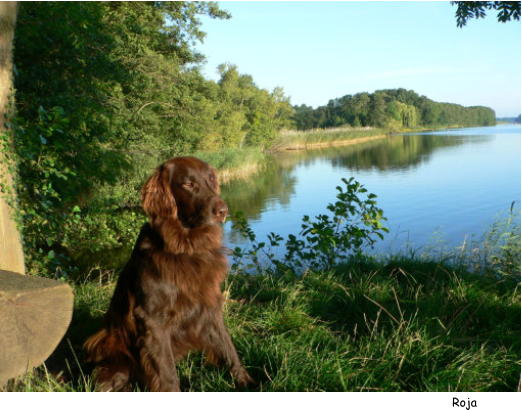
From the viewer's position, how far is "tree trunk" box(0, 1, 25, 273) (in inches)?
154

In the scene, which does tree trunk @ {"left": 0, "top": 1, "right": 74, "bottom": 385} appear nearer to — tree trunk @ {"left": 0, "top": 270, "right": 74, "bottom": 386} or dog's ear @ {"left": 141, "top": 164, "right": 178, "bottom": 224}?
tree trunk @ {"left": 0, "top": 270, "right": 74, "bottom": 386}

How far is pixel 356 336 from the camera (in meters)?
3.30

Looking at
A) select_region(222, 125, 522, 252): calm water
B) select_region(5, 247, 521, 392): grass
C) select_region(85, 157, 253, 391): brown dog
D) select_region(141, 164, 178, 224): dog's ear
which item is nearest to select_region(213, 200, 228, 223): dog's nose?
select_region(85, 157, 253, 391): brown dog

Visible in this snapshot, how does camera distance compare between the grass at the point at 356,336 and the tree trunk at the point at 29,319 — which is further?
the grass at the point at 356,336

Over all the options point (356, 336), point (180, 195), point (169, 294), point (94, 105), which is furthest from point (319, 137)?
point (169, 294)

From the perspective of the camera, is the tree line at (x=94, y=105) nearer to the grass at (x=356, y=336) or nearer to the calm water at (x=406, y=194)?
the grass at (x=356, y=336)

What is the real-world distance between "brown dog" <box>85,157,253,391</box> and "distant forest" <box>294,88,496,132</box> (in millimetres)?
14025

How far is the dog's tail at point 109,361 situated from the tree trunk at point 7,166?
2083 millimetres

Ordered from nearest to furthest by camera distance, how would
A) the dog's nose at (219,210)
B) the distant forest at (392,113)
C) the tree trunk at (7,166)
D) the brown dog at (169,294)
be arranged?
the brown dog at (169,294)
the dog's nose at (219,210)
the tree trunk at (7,166)
the distant forest at (392,113)

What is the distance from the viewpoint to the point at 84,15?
6371 mm

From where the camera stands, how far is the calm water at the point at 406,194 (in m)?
10.5

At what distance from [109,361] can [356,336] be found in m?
1.85

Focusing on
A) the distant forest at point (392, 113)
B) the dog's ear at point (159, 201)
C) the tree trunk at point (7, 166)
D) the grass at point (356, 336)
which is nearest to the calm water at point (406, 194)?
the grass at point (356, 336)
